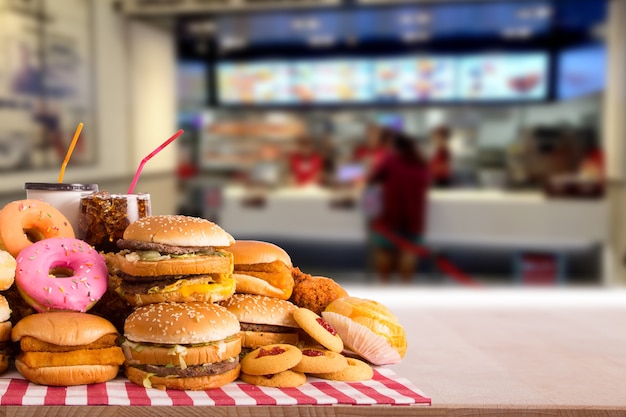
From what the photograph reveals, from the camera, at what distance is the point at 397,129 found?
17.8ft

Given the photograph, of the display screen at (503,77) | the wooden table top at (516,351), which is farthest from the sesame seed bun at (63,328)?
the display screen at (503,77)

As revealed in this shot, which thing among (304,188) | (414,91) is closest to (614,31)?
(414,91)

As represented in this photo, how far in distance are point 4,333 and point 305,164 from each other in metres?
4.23

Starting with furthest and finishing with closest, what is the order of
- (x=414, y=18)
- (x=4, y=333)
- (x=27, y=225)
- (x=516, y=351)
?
(x=414, y=18) < (x=516, y=351) < (x=27, y=225) < (x=4, y=333)

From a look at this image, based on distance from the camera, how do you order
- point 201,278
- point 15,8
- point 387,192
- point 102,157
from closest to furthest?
point 201,278 < point 15,8 < point 387,192 < point 102,157

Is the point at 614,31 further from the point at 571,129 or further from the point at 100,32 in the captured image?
the point at 100,32

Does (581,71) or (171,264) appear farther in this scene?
(581,71)

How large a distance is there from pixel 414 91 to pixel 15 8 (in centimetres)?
302

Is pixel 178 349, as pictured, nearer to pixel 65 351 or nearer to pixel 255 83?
pixel 65 351

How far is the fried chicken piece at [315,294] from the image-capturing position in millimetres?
1529

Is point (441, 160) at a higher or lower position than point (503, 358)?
higher

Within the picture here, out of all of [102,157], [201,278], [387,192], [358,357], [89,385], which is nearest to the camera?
[89,385]

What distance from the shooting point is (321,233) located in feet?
18.0

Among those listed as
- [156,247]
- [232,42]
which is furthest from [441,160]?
[156,247]
